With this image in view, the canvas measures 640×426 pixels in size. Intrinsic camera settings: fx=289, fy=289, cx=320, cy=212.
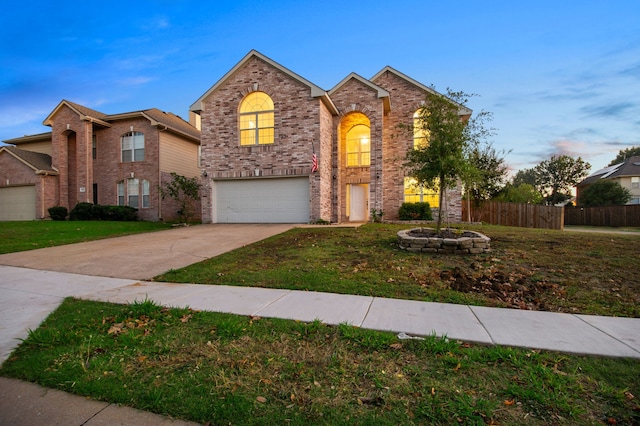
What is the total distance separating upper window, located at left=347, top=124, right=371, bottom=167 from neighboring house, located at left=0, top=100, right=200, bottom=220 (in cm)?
1196

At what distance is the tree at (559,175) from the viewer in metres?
33.3

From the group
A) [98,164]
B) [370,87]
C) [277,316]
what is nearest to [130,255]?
[277,316]

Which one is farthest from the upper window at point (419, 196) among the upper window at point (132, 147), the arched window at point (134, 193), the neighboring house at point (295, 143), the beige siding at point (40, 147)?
the beige siding at point (40, 147)

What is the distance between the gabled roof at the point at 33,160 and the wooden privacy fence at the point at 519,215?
93.4 feet

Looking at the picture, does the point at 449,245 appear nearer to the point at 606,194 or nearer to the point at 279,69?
the point at 279,69

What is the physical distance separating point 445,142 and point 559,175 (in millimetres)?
36246

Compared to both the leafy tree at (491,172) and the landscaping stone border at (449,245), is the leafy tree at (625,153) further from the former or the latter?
the landscaping stone border at (449,245)

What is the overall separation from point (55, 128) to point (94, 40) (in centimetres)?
1077

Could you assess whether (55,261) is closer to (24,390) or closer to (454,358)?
(24,390)

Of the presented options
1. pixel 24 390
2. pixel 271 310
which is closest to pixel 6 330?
pixel 24 390

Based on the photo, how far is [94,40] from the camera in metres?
25.8

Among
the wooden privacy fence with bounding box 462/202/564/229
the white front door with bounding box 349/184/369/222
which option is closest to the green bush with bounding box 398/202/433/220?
the white front door with bounding box 349/184/369/222

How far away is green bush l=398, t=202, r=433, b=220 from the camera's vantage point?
→ 16.3 metres

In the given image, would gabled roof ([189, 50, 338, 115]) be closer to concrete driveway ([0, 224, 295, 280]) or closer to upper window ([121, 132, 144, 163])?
upper window ([121, 132, 144, 163])
